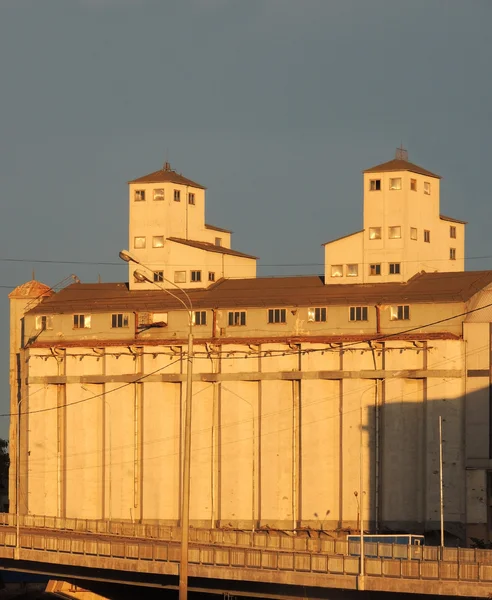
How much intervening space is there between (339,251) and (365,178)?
6676mm

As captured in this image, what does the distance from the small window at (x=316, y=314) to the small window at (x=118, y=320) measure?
17.1 metres

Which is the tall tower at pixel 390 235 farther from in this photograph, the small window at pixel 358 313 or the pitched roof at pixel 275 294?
the small window at pixel 358 313

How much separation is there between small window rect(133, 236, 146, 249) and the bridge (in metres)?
49.9

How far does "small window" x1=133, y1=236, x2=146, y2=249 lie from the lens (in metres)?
149

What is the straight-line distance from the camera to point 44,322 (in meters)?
146

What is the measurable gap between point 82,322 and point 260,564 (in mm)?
64905

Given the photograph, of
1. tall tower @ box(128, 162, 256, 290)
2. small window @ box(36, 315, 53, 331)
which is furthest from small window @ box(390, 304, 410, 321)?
small window @ box(36, 315, 53, 331)

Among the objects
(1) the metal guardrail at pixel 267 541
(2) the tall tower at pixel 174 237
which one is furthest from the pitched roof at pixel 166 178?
(1) the metal guardrail at pixel 267 541

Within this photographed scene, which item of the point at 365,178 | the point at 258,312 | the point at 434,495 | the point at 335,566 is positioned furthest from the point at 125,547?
the point at 365,178

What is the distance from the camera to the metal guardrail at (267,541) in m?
81.4

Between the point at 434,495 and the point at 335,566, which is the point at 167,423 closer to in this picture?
the point at 434,495

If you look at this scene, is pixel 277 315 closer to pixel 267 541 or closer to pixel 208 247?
pixel 208 247

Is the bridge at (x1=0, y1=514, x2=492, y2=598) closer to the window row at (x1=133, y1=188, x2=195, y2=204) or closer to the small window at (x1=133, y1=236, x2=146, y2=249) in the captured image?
the small window at (x1=133, y1=236, x2=146, y2=249)

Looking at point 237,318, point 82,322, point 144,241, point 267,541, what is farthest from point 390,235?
point 267,541
